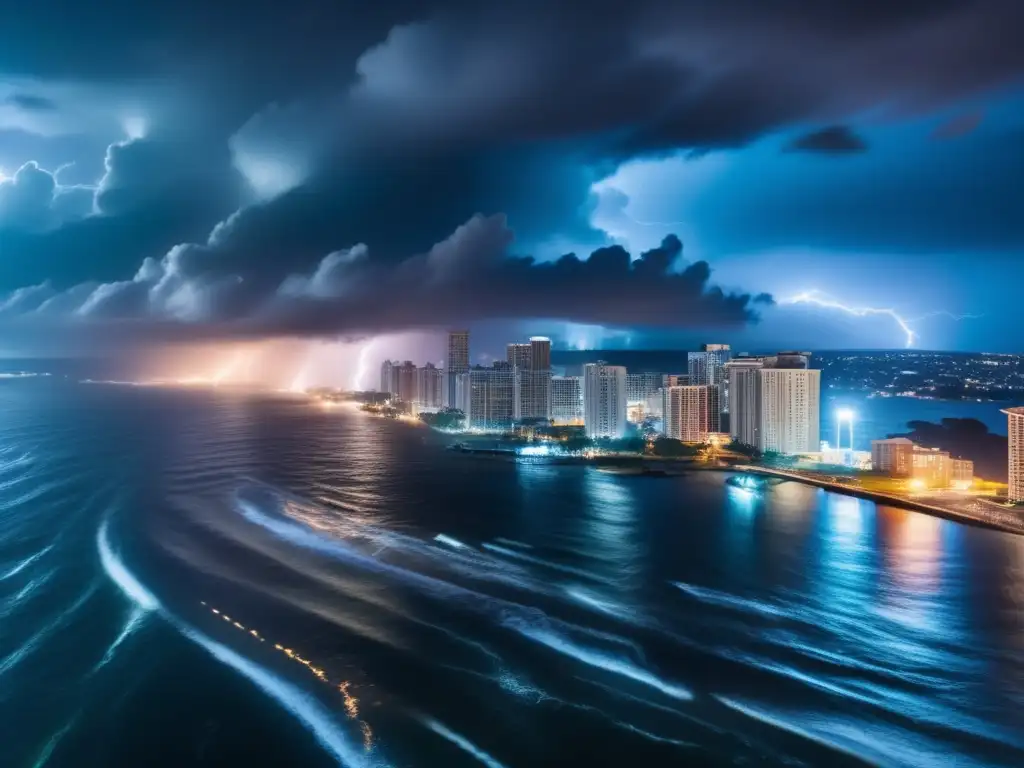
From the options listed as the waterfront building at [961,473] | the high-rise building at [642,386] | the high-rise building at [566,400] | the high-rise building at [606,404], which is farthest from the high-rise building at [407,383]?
the waterfront building at [961,473]

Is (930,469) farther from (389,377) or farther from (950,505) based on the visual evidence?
(389,377)

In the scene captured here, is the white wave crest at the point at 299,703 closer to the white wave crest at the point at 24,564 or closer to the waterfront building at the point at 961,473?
the white wave crest at the point at 24,564

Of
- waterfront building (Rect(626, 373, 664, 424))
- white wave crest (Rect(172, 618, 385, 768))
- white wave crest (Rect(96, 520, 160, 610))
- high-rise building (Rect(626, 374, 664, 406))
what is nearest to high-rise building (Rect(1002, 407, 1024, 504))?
white wave crest (Rect(172, 618, 385, 768))

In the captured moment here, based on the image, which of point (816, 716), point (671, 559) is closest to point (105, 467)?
point (671, 559)

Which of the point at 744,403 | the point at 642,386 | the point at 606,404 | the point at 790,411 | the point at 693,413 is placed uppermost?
the point at 642,386

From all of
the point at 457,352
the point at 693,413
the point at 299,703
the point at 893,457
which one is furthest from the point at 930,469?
the point at 457,352
